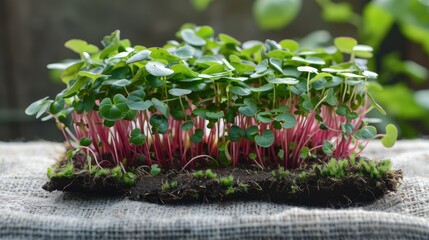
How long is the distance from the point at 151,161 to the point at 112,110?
0.14 m

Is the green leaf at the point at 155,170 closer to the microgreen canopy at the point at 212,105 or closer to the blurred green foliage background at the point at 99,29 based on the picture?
the microgreen canopy at the point at 212,105

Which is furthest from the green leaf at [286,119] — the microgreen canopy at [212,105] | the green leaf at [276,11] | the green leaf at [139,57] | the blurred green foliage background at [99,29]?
the blurred green foliage background at [99,29]

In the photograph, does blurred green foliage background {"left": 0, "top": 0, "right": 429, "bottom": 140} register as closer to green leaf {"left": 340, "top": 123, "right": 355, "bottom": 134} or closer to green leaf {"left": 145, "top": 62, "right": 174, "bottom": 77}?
green leaf {"left": 340, "top": 123, "right": 355, "bottom": 134}

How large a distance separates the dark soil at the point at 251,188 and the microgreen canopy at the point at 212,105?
0.17ft

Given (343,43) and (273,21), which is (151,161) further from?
(273,21)

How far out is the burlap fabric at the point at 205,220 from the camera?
2.10 feet

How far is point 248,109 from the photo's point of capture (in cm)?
79

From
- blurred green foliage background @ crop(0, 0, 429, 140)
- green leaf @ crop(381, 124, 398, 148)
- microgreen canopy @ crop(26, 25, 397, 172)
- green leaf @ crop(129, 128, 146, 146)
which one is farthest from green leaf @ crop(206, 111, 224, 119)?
blurred green foliage background @ crop(0, 0, 429, 140)

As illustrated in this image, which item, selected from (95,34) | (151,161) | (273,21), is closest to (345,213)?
(151,161)

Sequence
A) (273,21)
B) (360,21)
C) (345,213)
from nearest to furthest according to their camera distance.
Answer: (345,213) → (273,21) → (360,21)

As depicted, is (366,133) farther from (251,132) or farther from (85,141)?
(85,141)

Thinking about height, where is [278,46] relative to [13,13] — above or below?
above

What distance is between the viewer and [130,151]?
0.90 metres

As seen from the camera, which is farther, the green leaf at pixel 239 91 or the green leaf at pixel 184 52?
the green leaf at pixel 184 52
